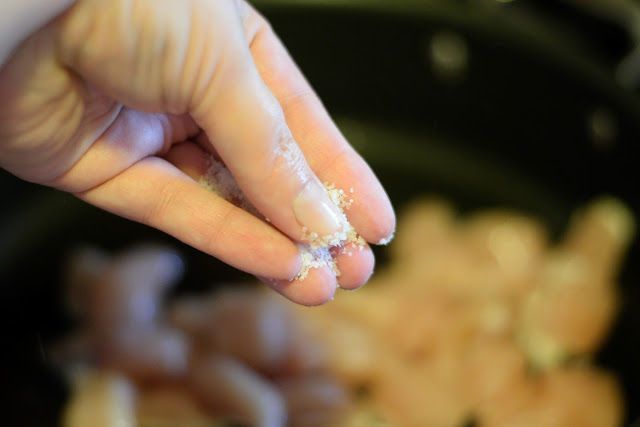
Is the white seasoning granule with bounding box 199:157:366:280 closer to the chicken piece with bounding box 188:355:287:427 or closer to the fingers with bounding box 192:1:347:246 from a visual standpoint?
the fingers with bounding box 192:1:347:246

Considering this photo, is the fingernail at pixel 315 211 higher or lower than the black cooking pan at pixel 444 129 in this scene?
higher

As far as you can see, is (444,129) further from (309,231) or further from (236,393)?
(309,231)

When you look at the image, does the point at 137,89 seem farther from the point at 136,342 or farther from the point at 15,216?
the point at 15,216

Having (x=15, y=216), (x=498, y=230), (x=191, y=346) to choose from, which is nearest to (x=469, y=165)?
(x=498, y=230)

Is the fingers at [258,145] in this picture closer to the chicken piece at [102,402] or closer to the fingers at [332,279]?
the fingers at [332,279]

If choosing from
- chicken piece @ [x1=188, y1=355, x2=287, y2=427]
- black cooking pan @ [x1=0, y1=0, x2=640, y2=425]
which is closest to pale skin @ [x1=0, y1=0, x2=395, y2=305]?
chicken piece @ [x1=188, y1=355, x2=287, y2=427]

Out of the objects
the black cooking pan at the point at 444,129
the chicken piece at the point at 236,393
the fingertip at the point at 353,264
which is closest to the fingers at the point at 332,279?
the fingertip at the point at 353,264

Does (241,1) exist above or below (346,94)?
above
